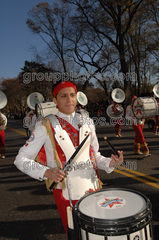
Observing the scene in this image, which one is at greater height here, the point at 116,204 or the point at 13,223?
the point at 116,204

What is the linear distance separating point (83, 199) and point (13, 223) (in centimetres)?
221

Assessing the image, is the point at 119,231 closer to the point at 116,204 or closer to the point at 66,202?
the point at 116,204

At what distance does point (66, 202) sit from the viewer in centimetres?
→ 162

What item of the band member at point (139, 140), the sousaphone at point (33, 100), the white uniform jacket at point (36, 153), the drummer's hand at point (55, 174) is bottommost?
the band member at point (139, 140)

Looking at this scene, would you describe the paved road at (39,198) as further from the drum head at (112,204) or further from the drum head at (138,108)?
the drum head at (138,108)

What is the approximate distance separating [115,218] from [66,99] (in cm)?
99

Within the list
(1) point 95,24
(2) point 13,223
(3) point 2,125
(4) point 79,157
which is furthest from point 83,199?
(1) point 95,24

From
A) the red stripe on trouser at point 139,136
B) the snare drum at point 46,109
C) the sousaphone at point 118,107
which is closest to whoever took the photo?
the red stripe on trouser at point 139,136

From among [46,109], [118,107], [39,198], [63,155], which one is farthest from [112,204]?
[118,107]

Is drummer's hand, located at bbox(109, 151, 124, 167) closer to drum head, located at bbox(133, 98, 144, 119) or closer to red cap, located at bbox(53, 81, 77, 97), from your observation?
red cap, located at bbox(53, 81, 77, 97)

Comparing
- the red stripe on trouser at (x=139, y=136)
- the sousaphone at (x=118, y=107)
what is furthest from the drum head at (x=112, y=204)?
the sousaphone at (x=118, y=107)

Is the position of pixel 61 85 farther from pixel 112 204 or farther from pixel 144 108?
pixel 144 108

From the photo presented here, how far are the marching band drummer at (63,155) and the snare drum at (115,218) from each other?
0.17 meters

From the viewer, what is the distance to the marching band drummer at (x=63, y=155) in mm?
1612
